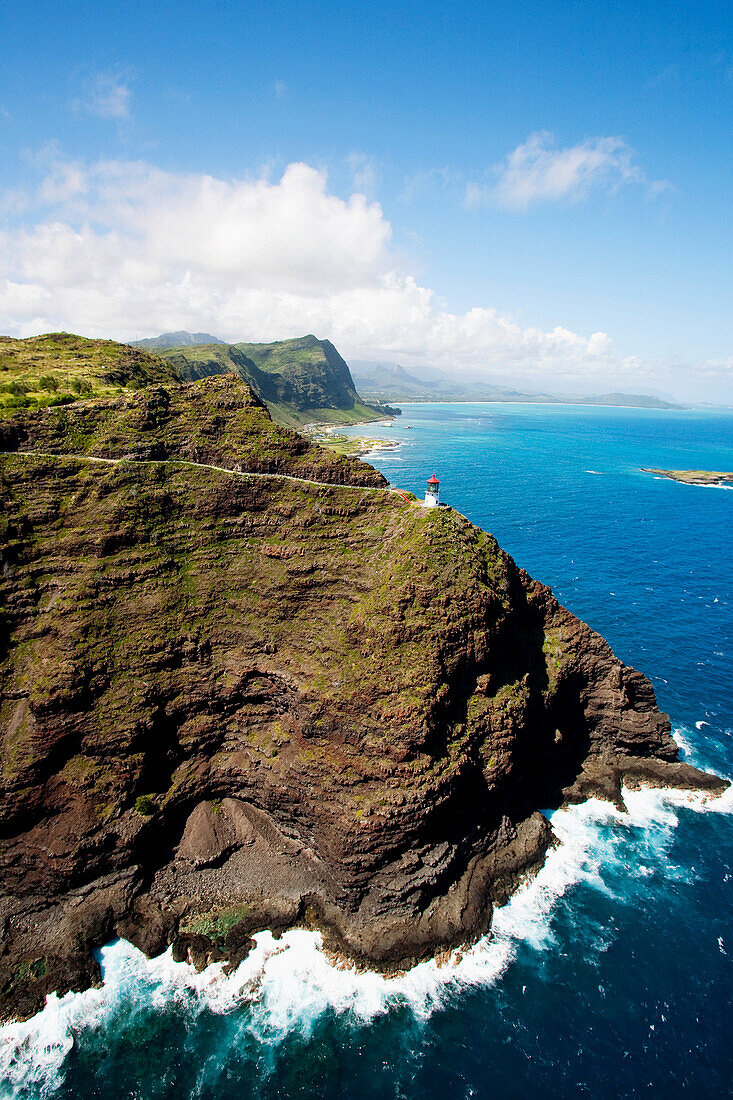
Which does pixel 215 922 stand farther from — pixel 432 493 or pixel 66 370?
pixel 66 370

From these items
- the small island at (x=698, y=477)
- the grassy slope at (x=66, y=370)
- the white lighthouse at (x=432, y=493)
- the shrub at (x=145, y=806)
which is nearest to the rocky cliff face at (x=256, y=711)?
the shrub at (x=145, y=806)

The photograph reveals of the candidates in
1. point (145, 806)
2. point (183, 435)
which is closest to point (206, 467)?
point (183, 435)

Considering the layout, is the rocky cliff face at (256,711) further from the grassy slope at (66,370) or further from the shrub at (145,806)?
the grassy slope at (66,370)

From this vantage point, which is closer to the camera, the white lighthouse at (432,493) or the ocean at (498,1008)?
the ocean at (498,1008)

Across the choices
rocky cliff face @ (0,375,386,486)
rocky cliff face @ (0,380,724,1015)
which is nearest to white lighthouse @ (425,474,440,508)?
rocky cliff face @ (0,375,386,486)

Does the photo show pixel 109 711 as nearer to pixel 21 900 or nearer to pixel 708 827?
pixel 21 900

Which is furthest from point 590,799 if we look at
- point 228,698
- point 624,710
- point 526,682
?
point 228,698

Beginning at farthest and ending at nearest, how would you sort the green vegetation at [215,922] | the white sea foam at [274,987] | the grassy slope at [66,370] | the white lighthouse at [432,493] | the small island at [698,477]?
1. the small island at [698,477]
2. the white lighthouse at [432,493]
3. the grassy slope at [66,370]
4. the green vegetation at [215,922]
5. the white sea foam at [274,987]
